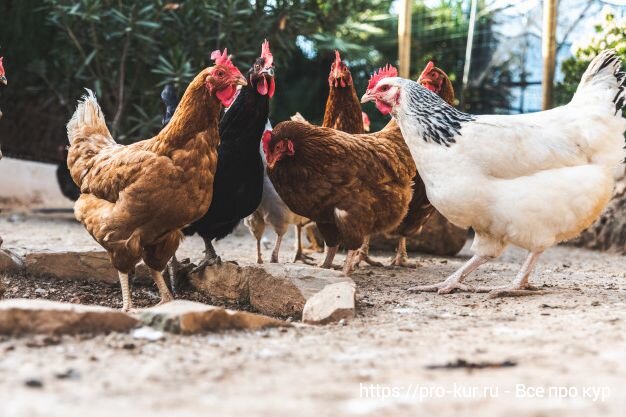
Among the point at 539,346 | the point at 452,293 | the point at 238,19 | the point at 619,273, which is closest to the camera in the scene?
the point at 539,346

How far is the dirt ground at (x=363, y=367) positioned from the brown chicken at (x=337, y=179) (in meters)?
0.87

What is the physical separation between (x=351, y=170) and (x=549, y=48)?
13.7ft

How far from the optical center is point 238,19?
8906 millimetres

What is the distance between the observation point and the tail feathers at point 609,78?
13.6 ft

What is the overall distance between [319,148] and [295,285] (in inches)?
44.1

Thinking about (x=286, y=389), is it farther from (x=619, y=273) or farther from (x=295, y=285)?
(x=619, y=273)

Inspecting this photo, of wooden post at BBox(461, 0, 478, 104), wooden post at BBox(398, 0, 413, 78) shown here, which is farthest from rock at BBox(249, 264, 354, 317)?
wooden post at BBox(461, 0, 478, 104)

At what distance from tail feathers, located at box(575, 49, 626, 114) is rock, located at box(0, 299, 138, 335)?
3.13 meters

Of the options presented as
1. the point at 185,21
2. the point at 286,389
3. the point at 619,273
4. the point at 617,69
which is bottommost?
the point at 619,273

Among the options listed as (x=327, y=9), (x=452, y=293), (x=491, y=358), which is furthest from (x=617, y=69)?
(x=327, y=9)

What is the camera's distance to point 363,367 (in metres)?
2.44

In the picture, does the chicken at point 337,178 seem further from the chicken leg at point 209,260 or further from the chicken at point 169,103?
the chicken at point 169,103

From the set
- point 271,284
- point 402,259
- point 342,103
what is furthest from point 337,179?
point 402,259

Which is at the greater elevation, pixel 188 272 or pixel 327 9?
pixel 327 9
